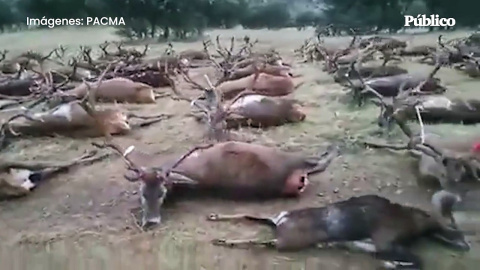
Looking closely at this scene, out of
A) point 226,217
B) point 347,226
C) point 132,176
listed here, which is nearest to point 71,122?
point 132,176

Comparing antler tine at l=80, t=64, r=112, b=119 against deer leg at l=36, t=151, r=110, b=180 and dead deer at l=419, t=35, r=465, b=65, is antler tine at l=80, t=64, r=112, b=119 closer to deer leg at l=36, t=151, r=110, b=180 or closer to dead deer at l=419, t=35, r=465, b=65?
deer leg at l=36, t=151, r=110, b=180

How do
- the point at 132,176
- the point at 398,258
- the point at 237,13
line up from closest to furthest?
1. the point at 398,258
2. the point at 132,176
3. the point at 237,13

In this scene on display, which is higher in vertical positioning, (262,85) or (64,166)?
(262,85)

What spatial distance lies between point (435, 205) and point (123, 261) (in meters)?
0.67

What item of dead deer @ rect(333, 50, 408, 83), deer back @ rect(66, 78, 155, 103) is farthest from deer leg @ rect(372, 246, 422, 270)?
deer back @ rect(66, 78, 155, 103)

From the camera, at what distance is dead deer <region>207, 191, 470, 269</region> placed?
1.34 meters

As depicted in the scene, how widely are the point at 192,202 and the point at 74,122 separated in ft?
1.12

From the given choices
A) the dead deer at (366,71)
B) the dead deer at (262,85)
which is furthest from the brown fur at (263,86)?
the dead deer at (366,71)

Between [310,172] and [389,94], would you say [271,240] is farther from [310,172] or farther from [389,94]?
[389,94]

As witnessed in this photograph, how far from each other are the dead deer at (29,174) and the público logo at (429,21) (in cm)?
77

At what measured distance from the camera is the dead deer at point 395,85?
1479mm

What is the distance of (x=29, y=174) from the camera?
1479 millimetres

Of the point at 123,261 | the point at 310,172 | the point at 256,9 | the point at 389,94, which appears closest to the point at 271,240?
the point at 310,172

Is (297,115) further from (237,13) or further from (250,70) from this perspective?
(237,13)
